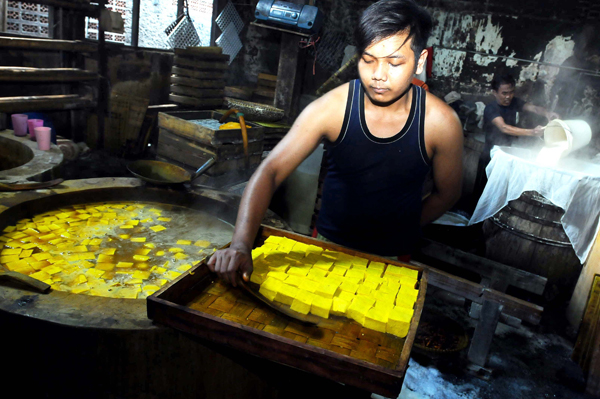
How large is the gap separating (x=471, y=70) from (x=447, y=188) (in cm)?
658

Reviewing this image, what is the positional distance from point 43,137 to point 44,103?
2519mm

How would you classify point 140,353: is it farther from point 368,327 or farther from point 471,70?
point 471,70

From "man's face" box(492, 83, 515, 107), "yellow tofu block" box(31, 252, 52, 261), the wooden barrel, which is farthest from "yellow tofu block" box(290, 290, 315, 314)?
"man's face" box(492, 83, 515, 107)

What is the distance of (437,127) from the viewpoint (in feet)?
6.79

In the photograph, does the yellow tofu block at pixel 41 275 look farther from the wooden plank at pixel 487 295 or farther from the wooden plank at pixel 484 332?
the wooden plank at pixel 484 332

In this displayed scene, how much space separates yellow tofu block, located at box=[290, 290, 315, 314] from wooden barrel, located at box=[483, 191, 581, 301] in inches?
160

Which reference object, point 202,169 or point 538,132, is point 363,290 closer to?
point 202,169

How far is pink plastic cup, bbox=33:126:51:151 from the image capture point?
439cm

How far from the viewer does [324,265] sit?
6.32ft

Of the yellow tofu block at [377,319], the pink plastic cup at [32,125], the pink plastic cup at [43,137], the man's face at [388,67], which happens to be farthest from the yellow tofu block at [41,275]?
the pink plastic cup at [32,125]

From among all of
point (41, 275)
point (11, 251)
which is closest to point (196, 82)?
point (11, 251)

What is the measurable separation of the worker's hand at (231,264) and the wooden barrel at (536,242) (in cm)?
414

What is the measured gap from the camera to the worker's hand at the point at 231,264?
1.66 metres

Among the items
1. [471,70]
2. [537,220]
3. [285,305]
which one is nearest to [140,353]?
[285,305]
